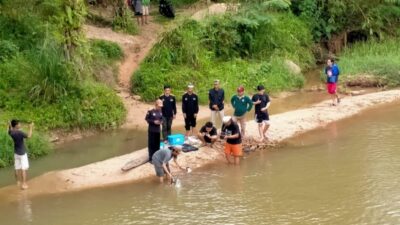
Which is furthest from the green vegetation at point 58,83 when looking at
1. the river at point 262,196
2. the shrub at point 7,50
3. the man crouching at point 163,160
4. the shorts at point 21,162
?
the river at point 262,196

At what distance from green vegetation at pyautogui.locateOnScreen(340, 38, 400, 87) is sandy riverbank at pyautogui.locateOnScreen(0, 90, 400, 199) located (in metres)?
4.59

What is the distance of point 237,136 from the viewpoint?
579 inches

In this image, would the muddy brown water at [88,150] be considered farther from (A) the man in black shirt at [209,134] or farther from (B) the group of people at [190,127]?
(A) the man in black shirt at [209,134]

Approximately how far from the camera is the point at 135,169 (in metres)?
14.6

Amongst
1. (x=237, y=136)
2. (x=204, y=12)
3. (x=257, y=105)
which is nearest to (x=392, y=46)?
(x=204, y=12)

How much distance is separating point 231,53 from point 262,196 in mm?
12365

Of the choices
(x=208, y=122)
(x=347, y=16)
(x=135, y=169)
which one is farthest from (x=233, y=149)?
(x=347, y=16)

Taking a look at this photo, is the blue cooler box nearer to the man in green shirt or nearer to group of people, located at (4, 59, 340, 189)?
group of people, located at (4, 59, 340, 189)

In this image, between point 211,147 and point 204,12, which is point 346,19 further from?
point 211,147

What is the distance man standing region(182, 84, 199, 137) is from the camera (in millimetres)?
16078

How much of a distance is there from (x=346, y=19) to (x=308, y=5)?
1.69m

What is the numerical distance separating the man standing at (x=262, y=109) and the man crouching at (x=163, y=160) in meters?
2.94

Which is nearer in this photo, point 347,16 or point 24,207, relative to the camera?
point 24,207

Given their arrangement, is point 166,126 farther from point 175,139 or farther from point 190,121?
point 175,139
